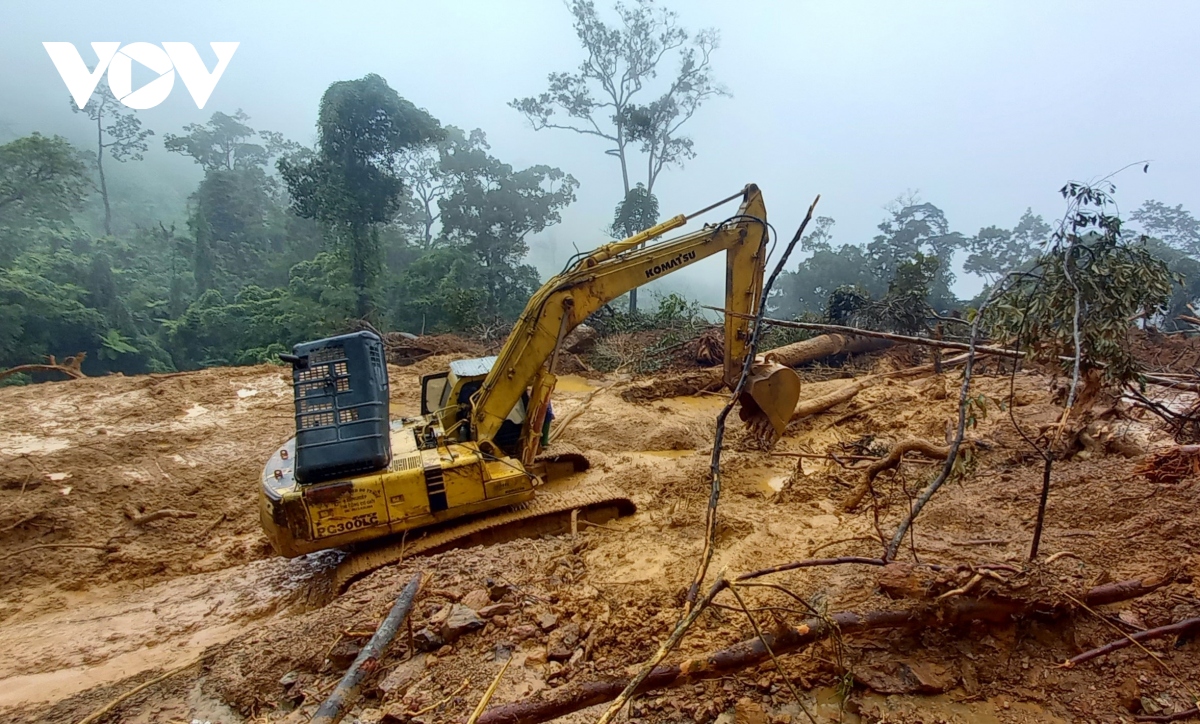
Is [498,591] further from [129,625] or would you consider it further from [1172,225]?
[1172,225]

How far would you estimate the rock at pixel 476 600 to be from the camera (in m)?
A: 3.41

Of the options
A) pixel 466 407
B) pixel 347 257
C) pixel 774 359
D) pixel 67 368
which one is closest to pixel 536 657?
pixel 466 407

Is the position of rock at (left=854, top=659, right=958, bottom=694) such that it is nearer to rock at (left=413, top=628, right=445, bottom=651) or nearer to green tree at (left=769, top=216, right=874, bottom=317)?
rock at (left=413, top=628, right=445, bottom=651)

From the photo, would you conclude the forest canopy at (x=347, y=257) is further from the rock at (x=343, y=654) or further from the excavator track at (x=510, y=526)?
the rock at (x=343, y=654)

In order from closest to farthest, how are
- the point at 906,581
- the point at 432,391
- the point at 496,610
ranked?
1. the point at 906,581
2. the point at 496,610
3. the point at 432,391

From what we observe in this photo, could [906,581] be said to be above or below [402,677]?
above

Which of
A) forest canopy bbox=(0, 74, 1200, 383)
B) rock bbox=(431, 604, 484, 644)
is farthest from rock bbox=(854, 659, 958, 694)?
forest canopy bbox=(0, 74, 1200, 383)

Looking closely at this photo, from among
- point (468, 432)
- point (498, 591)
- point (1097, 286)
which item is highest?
point (1097, 286)

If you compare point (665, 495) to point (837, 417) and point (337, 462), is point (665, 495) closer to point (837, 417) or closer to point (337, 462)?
point (337, 462)

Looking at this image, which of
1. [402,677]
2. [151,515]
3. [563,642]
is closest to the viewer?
[402,677]

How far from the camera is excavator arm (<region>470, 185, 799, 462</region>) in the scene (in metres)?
5.66

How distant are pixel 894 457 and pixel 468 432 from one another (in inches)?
161

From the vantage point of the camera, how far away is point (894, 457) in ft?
13.7

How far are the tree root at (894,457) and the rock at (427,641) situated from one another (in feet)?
9.82
